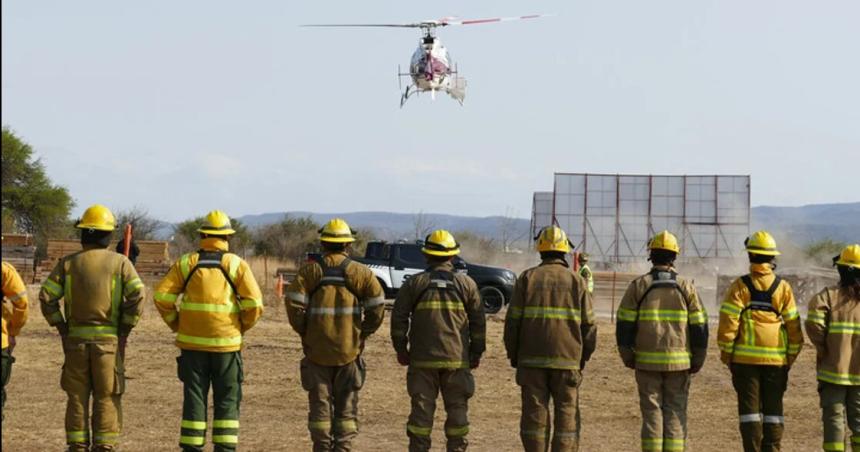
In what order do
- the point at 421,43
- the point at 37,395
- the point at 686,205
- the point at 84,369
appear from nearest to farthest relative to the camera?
the point at 84,369 → the point at 37,395 → the point at 421,43 → the point at 686,205

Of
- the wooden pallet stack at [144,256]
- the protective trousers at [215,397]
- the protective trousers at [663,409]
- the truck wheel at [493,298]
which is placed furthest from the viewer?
the wooden pallet stack at [144,256]

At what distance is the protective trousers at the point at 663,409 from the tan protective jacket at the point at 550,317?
1.82 feet

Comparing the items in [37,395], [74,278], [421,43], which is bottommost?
[37,395]

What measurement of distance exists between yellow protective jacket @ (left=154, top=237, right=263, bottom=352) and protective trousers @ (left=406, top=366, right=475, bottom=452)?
136cm

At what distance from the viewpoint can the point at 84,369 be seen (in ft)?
29.1

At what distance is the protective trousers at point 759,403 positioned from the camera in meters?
9.30

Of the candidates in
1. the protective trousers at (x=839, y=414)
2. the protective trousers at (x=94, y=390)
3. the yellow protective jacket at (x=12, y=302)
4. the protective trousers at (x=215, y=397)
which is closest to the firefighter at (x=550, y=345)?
the protective trousers at (x=839, y=414)

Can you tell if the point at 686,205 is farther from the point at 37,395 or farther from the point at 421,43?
the point at 37,395

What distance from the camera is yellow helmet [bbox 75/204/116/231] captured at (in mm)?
9000

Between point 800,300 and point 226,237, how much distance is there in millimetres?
26874

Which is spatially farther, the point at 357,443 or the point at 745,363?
the point at 357,443

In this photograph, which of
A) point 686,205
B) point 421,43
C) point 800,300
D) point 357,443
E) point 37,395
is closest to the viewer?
point 357,443

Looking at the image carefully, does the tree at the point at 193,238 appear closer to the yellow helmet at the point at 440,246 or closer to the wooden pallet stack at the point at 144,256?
the wooden pallet stack at the point at 144,256

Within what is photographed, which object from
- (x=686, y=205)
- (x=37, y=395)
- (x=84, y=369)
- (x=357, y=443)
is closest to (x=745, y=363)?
(x=357, y=443)
